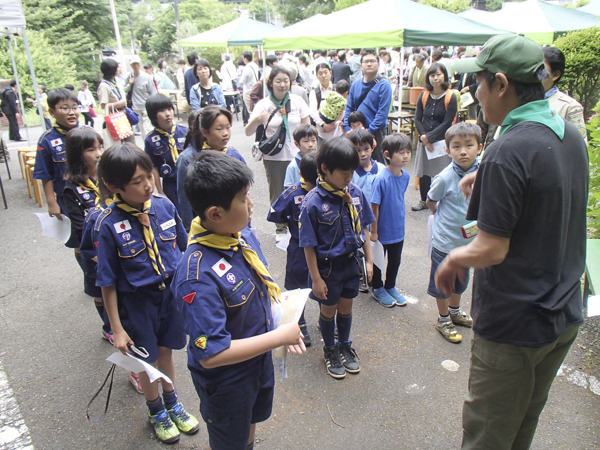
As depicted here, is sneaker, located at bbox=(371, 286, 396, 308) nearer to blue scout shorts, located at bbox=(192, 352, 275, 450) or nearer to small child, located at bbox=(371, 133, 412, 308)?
small child, located at bbox=(371, 133, 412, 308)

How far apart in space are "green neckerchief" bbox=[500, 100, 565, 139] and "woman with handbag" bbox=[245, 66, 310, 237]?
344cm

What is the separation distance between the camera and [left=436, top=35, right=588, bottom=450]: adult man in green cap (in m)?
1.51

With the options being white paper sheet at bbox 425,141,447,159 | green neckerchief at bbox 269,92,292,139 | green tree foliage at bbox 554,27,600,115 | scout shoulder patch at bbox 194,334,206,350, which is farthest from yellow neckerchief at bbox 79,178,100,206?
green tree foliage at bbox 554,27,600,115

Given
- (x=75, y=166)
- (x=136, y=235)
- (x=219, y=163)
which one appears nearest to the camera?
(x=219, y=163)

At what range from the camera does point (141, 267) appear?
7.51 ft

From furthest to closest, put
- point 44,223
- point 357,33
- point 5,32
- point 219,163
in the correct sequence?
point 5,32 → point 357,33 → point 44,223 → point 219,163

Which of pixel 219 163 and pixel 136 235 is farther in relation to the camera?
pixel 136 235

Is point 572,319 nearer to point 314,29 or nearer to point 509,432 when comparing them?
point 509,432

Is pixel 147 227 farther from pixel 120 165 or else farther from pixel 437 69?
pixel 437 69

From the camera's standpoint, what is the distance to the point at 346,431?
→ 2.52m

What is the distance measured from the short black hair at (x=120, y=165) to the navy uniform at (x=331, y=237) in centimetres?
105

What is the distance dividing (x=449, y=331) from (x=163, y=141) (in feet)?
10.6

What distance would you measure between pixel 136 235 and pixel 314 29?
728 centimetres

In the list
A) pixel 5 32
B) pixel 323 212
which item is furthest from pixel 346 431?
pixel 5 32
